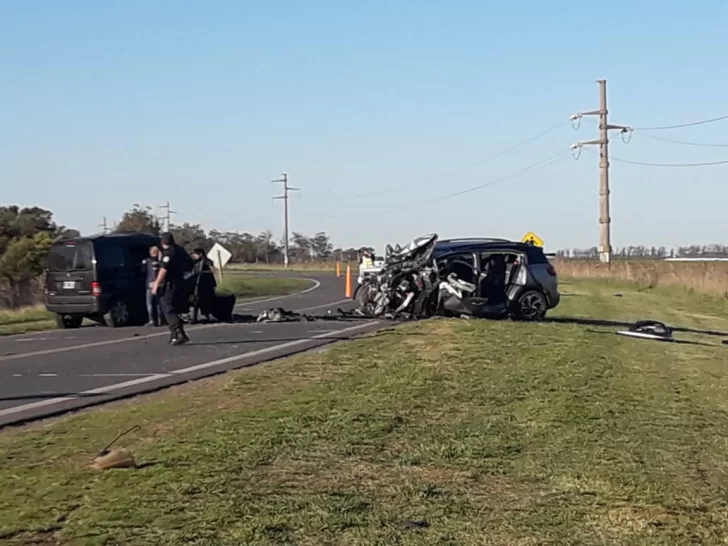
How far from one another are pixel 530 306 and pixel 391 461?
49.7 feet

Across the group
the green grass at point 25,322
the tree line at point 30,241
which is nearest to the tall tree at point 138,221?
the tree line at point 30,241

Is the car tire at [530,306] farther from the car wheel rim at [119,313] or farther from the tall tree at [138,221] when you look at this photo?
the tall tree at [138,221]

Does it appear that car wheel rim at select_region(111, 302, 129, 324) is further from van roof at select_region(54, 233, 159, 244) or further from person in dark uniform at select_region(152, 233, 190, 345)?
person in dark uniform at select_region(152, 233, 190, 345)

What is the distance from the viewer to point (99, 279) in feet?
75.5

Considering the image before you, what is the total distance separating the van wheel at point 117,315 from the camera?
23141 mm

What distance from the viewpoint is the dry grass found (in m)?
44.3

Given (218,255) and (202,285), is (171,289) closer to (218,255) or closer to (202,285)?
(202,285)

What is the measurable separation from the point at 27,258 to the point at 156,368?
3673 cm

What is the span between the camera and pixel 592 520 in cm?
666

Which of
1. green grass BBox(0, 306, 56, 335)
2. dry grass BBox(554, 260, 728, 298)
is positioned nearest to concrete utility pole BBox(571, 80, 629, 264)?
dry grass BBox(554, 260, 728, 298)

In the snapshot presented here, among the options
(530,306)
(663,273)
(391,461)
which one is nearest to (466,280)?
(530,306)

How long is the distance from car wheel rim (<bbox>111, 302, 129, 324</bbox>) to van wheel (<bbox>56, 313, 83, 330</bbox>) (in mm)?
1107

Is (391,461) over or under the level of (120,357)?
under

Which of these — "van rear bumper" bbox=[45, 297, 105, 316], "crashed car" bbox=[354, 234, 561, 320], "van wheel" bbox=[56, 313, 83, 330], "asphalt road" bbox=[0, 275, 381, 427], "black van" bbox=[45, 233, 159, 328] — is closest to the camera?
"asphalt road" bbox=[0, 275, 381, 427]
